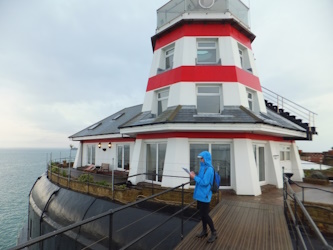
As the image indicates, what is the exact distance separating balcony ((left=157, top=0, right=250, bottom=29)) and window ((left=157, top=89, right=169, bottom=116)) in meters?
4.38

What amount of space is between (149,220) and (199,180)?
4.01 m

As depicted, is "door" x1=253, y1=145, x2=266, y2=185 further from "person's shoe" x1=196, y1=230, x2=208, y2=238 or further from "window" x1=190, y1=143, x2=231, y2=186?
"person's shoe" x1=196, y1=230, x2=208, y2=238

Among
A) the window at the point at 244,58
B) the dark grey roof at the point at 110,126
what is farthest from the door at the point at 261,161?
the dark grey roof at the point at 110,126

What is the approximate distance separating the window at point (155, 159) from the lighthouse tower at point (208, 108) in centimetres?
5

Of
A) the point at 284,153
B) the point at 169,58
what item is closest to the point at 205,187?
the point at 169,58

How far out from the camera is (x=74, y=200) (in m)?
10.1

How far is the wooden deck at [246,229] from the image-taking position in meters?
4.33

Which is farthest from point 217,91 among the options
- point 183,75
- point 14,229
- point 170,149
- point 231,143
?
point 14,229

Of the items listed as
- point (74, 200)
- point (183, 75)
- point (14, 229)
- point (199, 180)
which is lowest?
point (14, 229)

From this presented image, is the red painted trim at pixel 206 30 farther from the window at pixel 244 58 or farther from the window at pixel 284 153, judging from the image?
the window at pixel 284 153

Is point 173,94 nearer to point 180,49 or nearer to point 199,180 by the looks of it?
point 180,49

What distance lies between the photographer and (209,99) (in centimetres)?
1027

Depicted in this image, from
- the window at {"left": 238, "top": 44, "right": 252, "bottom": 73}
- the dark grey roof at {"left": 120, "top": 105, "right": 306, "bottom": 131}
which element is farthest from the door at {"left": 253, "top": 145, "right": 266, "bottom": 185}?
the window at {"left": 238, "top": 44, "right": 252, "bottom": 73}

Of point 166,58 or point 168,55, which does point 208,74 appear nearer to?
point 168,55
